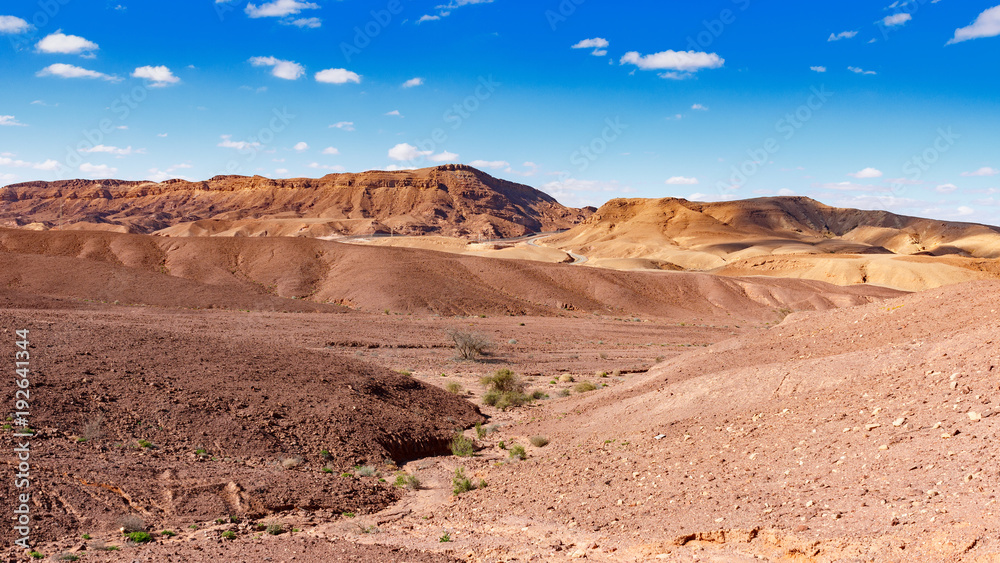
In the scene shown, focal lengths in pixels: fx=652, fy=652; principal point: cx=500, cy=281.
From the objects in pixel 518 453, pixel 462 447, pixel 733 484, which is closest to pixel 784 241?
pixel 462 447

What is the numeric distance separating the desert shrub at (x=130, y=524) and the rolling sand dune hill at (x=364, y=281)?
37.9m

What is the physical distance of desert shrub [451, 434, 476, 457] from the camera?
50.0 feet

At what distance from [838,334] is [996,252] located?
5056 inches

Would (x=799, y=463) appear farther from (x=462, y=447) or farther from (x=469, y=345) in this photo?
(x=469, y=345)

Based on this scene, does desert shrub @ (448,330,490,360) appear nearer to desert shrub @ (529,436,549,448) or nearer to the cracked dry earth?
the cracked dry earth

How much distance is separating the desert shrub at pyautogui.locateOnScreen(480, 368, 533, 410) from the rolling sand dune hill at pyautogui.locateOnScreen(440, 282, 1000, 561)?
14.5 ft

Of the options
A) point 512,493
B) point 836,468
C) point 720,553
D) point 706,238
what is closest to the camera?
point 720,553

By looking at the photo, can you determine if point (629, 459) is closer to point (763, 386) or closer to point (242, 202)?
point (763, 386)

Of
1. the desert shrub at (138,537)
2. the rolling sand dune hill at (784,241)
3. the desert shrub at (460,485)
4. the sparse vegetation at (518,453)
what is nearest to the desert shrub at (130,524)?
the desert shrub at (138,537)

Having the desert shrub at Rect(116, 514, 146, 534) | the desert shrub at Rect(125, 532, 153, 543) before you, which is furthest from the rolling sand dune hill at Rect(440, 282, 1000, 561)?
the desert shrub at Rect(116, 514, 146, 534)

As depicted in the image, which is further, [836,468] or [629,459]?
[629,459]

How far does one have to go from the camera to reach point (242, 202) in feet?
631

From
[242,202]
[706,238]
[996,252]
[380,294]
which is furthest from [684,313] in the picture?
[242,202]

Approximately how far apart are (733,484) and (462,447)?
7370mm
